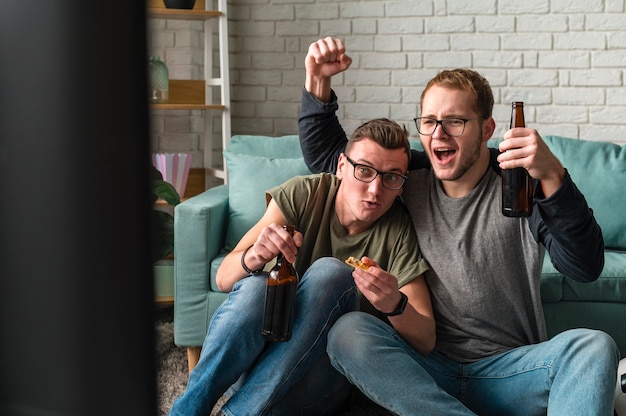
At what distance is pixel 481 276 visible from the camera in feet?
6.18

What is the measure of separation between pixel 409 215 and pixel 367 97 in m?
2.00

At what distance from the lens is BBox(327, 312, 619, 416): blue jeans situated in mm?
1685

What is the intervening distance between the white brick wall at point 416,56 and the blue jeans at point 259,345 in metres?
2.17

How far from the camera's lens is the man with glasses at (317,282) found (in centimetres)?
184

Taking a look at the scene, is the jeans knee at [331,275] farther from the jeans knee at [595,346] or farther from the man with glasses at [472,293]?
the jeans knee at [595,346]

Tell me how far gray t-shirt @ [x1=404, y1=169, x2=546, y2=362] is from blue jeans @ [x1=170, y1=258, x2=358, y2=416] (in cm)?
23

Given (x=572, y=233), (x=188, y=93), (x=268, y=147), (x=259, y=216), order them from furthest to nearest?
(x=188, y=93)
(x=268, y=147)
(x=259, y=216)
(x=572, y=233)

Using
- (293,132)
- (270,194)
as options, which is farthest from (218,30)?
(270,194)

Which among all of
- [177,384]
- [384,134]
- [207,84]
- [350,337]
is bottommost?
[177,384]

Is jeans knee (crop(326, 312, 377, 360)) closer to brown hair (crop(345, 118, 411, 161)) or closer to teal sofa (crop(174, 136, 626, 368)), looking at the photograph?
brown hair (crop(345, 118, 411, 161))

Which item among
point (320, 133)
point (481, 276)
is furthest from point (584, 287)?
point (320, 133)

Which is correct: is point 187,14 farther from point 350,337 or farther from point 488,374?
point 488,374

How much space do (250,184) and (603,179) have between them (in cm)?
133

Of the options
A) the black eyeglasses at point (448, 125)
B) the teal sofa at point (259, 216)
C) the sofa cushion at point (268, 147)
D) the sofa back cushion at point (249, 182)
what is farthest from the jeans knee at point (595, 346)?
the sofa cushion at point (268, 147)
